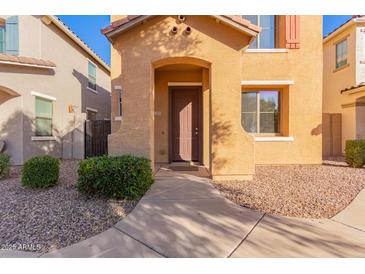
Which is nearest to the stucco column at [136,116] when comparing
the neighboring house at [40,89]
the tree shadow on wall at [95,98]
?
the neighboring house at [40,89]

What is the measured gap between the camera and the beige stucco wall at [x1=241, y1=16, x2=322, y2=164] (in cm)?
896

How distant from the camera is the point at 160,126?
8.92 meters

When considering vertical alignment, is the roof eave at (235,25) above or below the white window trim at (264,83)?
above

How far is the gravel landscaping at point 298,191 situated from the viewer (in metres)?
4.39

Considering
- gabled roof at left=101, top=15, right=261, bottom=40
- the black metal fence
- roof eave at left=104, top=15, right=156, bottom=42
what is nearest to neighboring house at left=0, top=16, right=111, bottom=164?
the black metal fence

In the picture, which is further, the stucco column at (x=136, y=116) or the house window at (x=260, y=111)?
the house window at (x=260, y=111)

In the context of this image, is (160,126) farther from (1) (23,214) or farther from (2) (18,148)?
(2) (18,148)

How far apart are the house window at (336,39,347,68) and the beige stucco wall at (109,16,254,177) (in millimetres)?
10210

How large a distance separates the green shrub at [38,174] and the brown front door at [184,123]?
4.47 m

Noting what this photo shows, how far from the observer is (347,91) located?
11844 millimetres

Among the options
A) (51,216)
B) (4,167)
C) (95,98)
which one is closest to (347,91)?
(51,216)

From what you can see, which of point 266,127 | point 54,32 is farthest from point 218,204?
point 54,32

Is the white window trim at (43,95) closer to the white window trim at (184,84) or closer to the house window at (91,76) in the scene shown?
the house window at (91,76)
